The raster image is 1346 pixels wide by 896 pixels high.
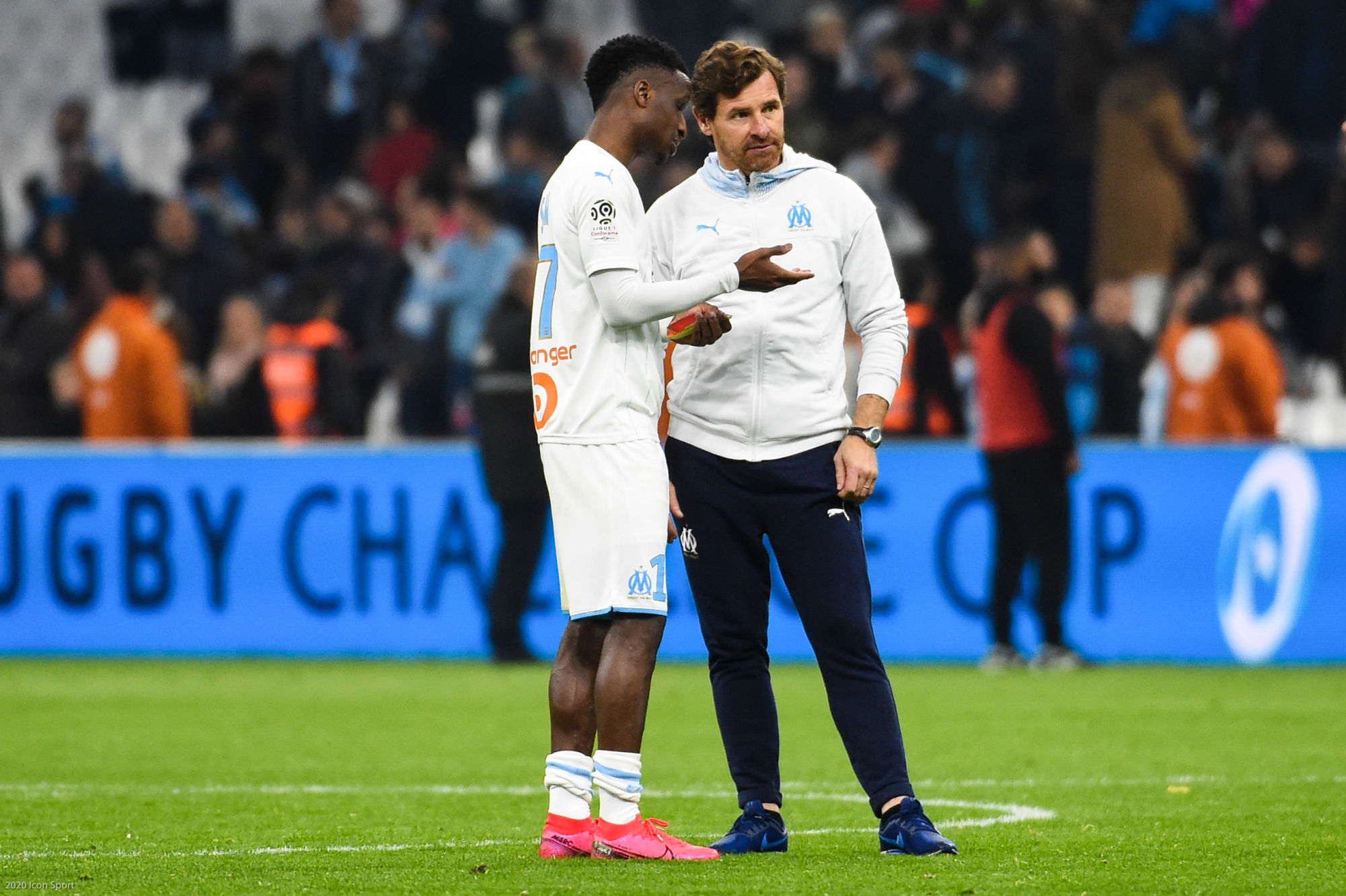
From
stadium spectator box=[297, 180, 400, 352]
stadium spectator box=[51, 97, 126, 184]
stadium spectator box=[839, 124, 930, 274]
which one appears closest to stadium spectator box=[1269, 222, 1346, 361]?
stadium spectator box=[839, 124, 930, 274]

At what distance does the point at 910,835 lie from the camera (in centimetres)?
554

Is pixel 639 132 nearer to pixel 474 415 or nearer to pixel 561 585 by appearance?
pixel 561 585

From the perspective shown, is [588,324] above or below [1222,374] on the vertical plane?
above

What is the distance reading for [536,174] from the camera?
1661 cm

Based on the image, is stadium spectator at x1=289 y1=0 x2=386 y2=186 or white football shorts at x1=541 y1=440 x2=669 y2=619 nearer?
white football shorts at x1=541 y1=440 x2=669 y2=619

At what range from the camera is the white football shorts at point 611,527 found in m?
5.42

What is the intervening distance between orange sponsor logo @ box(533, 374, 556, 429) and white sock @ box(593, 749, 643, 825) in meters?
0.84

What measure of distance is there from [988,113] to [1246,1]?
206 cm

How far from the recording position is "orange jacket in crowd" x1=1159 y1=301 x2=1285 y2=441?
42.2 feet

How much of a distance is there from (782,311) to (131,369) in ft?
30.6

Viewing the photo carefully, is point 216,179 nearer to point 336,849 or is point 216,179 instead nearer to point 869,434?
point 336,849

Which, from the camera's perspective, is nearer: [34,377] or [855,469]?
[855,469]

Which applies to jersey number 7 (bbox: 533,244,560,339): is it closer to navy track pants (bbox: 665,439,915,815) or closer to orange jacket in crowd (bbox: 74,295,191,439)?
navy track pants (bbox: 665,439,915,815)

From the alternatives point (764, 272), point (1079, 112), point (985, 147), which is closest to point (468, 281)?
point (985, 147)
